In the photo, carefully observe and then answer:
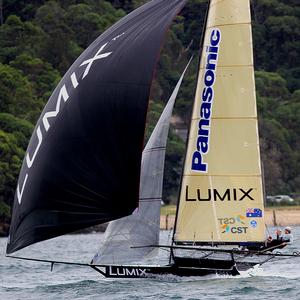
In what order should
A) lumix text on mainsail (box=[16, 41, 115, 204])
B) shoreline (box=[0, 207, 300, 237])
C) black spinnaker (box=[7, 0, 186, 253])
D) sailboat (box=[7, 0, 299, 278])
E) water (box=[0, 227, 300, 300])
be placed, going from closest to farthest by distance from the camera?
black spinnaker (box=[7, 0, 186, 253])
sailboat (box=[7, 0, 299, 278])
lumix text on mainsail (box=[16, 41, 115, 204])
water (box=[0, 227, 300, 300])
shoreline (box=[0, 207, 300, 237])

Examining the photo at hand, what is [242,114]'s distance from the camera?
Result: 2680cm

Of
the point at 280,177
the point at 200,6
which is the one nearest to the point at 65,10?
the point at 200,6

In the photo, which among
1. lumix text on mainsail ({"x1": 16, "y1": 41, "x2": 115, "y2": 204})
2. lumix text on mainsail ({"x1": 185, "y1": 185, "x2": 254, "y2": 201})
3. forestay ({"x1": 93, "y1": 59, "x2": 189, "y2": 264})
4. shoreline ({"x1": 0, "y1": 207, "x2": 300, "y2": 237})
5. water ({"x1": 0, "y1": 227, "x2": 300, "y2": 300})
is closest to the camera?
lumix text on mainsail ({"x1": 16, "y1": 41, "x2": 115, "y2": 204})

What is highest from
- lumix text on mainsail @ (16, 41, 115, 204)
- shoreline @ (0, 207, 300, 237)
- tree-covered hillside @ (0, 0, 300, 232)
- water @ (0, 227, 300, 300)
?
tree-covered hillside @ (0, 0, 300, 232)

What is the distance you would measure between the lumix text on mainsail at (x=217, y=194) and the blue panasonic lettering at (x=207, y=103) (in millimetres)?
420

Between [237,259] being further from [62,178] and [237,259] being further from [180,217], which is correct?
[62,178]

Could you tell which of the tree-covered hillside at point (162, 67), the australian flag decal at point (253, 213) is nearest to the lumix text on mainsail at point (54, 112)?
the australian flag decal at point (253, 213)

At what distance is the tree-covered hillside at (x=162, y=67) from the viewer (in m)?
72.7

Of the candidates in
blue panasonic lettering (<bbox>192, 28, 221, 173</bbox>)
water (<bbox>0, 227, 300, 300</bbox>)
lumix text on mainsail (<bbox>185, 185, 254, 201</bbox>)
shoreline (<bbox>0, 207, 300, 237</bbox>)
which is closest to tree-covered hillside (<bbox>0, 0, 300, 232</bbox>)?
shoreline (<bbox>0, 207, 300, 237</bbox>)

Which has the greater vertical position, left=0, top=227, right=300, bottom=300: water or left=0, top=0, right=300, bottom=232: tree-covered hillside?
left=0, top=0, right=300, bottom=232: tree-covered hillside

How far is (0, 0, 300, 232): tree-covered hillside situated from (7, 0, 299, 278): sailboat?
111 ft

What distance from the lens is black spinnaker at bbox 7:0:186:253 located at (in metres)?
24.6

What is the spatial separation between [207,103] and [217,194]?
182cm

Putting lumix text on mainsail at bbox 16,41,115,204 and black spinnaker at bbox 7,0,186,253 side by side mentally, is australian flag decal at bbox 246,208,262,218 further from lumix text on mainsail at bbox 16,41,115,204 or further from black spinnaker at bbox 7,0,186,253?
lumix text on mainsail at bbox 16,41,115,204
